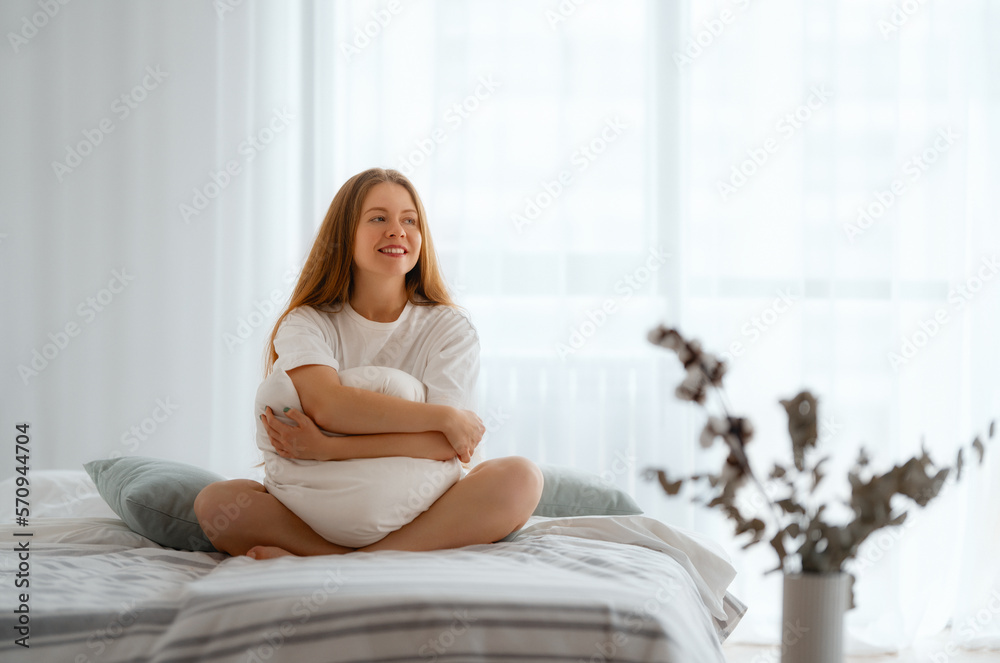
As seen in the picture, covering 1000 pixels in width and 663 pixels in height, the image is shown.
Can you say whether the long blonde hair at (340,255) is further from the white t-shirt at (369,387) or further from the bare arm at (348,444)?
the bare arm at (348,444)

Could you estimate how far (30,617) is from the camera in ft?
3.02

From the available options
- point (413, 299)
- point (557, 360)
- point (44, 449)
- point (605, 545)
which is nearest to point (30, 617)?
point (605, 545)

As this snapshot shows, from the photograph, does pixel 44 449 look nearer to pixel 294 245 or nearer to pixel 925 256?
pixel 294 245

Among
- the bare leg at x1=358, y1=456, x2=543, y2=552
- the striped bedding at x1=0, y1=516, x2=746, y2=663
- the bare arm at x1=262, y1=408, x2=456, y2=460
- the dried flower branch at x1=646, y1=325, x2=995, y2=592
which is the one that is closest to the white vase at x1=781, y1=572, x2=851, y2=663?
the dried flower branch at x1=646, y1=325, x2=995, y2=592

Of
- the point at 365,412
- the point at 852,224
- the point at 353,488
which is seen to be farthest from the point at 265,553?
the point at 852,224

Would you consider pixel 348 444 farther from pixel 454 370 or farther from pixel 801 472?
pixel 801 472

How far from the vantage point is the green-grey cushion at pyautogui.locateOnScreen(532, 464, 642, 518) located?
163 cm

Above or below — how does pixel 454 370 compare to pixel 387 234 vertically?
below

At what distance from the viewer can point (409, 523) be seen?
4.29 ft

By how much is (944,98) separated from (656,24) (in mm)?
934

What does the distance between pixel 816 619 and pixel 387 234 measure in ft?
3.56

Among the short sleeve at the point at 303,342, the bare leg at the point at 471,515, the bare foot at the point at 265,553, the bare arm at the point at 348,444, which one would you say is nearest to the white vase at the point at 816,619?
the bare leg at the point at 471,515

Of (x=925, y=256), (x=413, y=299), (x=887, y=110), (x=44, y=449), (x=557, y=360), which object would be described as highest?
(x=887, y=110)

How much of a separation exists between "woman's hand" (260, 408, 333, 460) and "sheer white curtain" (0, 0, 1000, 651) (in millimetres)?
1233
